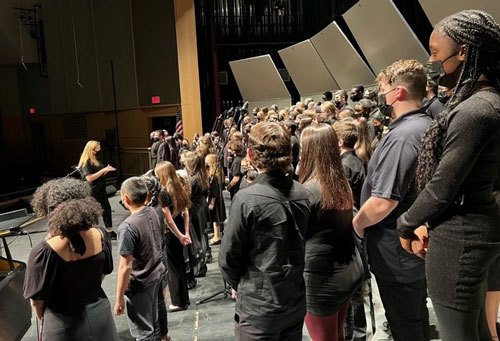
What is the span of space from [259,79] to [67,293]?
11753 mm

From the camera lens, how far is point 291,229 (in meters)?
1.91

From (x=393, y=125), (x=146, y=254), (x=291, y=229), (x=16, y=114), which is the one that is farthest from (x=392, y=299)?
(x=16, y=114)

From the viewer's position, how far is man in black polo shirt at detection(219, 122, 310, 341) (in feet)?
6.04

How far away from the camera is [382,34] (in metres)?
7.60

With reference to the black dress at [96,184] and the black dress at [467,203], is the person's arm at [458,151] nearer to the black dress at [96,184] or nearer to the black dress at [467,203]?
the black dress at [467,203]

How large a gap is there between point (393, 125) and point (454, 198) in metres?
0.81

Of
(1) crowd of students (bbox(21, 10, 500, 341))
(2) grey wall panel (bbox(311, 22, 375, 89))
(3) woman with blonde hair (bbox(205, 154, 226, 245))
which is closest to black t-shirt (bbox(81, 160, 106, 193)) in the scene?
(3) woman with blonde hair (bbox(205, 154, 226, 245))

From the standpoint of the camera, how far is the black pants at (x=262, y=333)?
1.87m

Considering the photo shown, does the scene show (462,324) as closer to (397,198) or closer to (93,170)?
(397,198)

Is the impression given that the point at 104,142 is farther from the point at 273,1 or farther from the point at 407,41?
the point at 407,41

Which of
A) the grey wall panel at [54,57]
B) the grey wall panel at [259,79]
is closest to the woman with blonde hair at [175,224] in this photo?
the grey wall panel at [259,79]

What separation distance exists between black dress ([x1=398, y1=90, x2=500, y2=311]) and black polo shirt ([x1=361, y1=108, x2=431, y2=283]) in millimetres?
607

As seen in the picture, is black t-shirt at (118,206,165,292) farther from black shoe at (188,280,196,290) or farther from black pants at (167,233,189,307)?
black shoe at (188,280,196,290)

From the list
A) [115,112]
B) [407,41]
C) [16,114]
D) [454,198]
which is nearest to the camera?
[454,198]
